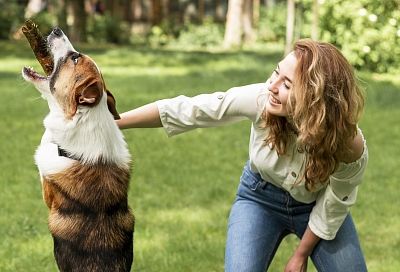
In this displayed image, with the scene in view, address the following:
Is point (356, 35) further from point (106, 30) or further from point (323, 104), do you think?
point (106, 30)

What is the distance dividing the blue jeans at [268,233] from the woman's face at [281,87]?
619mm

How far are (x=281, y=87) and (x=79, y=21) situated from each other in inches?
1002

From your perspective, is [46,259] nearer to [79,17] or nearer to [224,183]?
[224,183]

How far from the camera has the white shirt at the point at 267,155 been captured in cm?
438

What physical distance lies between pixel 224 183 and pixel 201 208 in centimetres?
98

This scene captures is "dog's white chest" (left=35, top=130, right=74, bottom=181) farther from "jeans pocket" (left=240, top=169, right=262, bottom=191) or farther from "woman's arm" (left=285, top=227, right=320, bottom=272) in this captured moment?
"woman's arm" (left=285, top=227, right=320, bottom=272)

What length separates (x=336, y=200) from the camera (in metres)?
4.41

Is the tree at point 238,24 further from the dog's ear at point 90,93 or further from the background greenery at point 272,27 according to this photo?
the dog's ear at point 90,93

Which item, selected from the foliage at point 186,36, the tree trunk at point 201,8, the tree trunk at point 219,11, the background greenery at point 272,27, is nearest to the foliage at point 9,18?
the background greenery at point 272,27

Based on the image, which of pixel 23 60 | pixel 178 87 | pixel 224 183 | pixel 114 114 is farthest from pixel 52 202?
pixel 23 60

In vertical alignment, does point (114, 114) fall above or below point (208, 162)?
above

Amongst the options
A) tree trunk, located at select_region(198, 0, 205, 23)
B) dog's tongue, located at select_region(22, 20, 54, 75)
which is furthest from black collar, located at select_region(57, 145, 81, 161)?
tree trunk, located at select_region(198, 0, 205, 23)

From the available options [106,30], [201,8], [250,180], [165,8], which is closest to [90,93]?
[250,180]

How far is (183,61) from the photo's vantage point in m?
21.7
